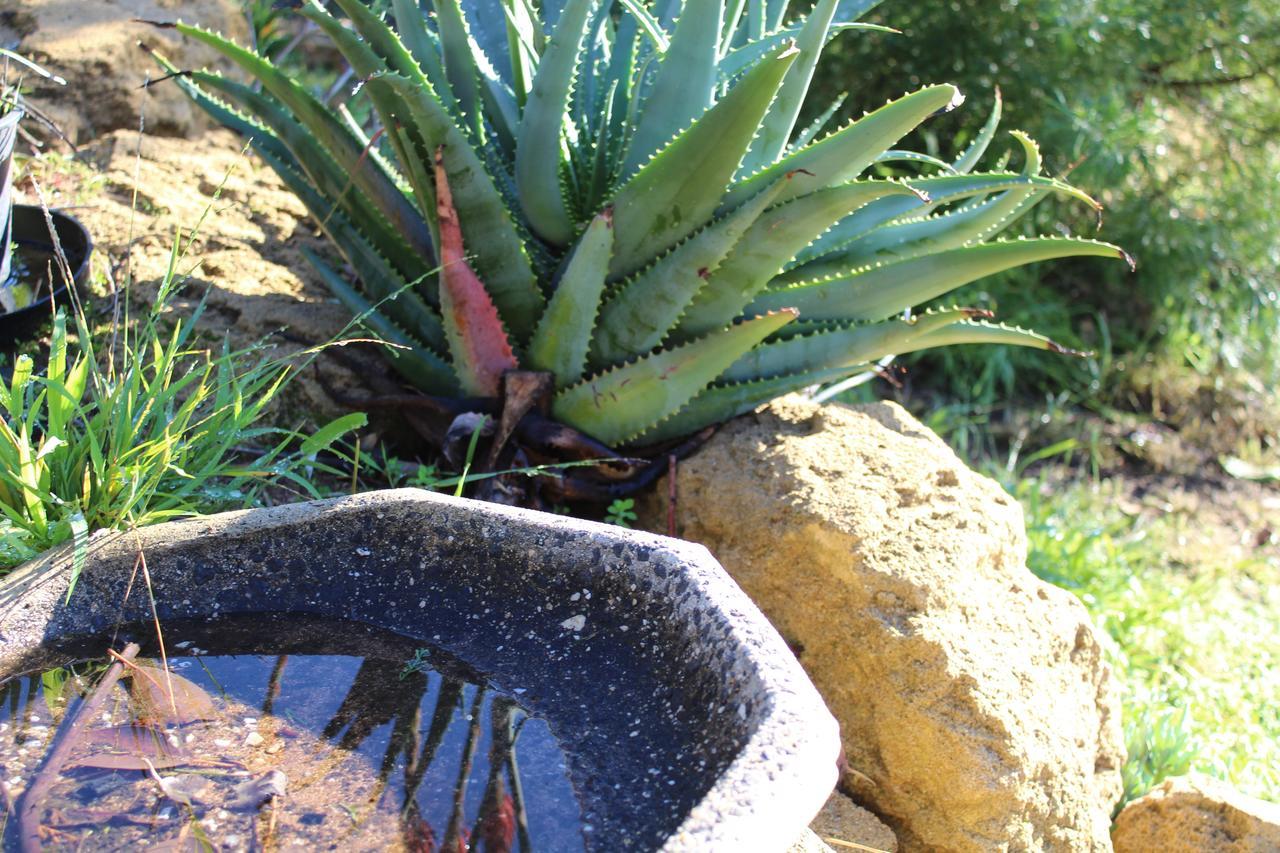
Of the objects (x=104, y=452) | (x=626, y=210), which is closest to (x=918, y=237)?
(x=626, y=210)

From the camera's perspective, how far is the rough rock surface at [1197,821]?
7.44ft

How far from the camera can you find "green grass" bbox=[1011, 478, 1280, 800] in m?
2.96

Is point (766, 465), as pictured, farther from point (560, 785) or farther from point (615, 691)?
point (560, 785)

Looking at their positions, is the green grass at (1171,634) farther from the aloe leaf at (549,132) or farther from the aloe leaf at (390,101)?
the aloe leaf at (390,101)

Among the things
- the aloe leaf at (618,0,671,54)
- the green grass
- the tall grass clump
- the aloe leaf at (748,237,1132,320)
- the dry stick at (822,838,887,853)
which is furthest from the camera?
the green grass

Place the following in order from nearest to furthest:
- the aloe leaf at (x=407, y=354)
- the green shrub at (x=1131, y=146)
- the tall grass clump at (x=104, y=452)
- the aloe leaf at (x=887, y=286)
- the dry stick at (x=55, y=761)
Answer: the dry stick at (x=55, y=761) < the tall grass clump at (x=104, y=452) < the aloe leaf at (x=887, y=286) < the aloe leaf at (x=407, y=354) < the green shrub at (x=1131, y=146)

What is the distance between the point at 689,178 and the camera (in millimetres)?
2314

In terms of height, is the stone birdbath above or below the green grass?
above

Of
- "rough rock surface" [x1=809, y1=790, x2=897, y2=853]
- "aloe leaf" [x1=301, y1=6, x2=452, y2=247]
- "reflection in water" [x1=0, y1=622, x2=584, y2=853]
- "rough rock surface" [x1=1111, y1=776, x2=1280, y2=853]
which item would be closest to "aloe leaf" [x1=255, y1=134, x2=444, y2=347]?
"aloe leaf" [x1=301, y1=6, x2=452, y2=247]

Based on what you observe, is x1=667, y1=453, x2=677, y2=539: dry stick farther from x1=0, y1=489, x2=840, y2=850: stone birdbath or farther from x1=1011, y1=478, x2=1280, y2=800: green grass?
x1=1011, y1=478, x2=1280, y2=800: green grass

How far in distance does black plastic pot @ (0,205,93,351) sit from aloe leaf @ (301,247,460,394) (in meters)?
0.52

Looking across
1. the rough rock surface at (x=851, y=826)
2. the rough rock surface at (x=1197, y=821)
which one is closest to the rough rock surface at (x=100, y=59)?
the rough rock surface at (x=851, y=826)

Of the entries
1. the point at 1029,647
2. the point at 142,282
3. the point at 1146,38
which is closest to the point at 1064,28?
the point at 1146,38

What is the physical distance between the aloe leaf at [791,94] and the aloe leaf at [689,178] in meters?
0.16
